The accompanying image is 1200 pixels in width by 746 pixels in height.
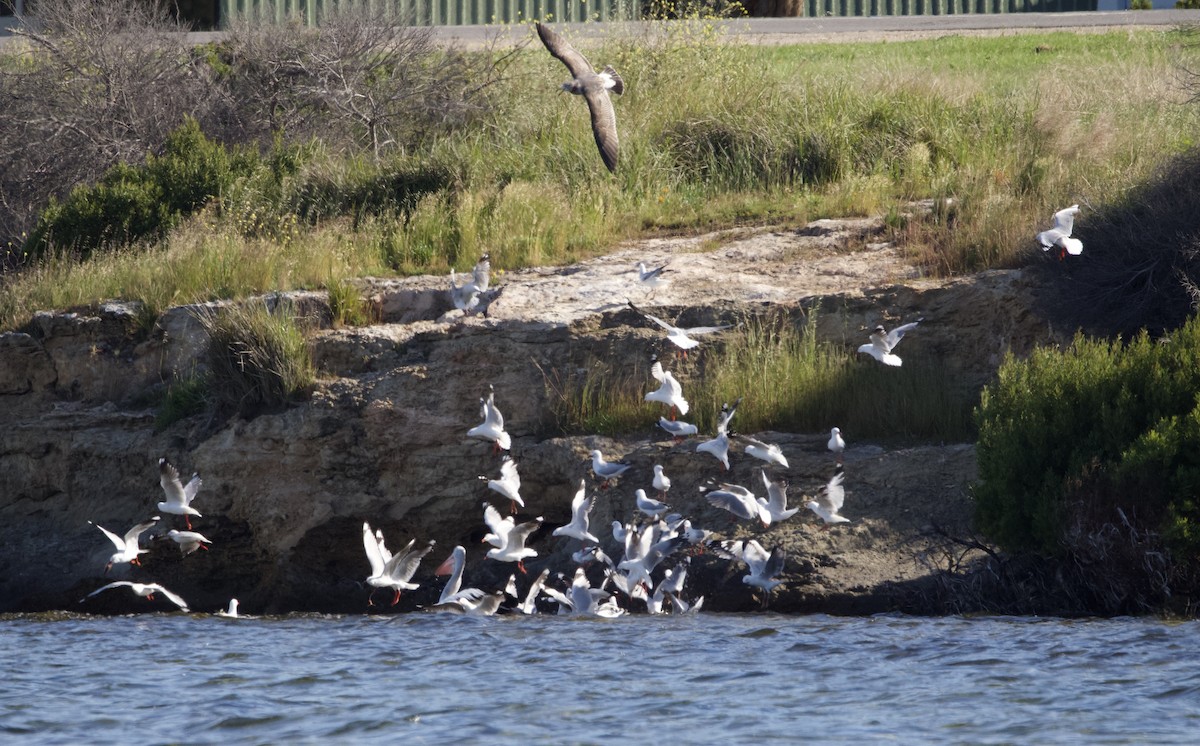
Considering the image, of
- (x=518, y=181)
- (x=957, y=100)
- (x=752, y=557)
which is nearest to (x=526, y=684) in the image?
(x=752, y=557)

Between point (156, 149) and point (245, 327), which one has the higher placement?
point (156, 149)

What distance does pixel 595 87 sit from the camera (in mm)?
14320

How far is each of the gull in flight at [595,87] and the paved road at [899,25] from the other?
987cm

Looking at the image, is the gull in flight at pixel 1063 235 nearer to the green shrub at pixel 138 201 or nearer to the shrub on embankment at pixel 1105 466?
the shrub on embankment at pixel 1105 466

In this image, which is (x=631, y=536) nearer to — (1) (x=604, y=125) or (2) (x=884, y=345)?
(2) (x=884, y=345)

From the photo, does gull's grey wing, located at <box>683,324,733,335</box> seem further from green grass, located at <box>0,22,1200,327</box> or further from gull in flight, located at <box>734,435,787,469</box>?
green grass, located at <box>0,22,1200,327</box>

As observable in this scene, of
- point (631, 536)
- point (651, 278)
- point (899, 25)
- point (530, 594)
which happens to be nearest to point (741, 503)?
point (631, 536)

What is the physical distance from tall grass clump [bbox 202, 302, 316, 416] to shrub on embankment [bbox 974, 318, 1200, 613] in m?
5.55

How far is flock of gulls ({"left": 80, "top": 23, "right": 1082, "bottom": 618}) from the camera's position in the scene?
9.67 meters

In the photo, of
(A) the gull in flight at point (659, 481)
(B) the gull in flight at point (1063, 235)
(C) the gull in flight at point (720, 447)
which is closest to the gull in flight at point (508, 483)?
(A) the gull in flight at point (659, 481)

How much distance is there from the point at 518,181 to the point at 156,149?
4781mm

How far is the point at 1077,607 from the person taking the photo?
905cm

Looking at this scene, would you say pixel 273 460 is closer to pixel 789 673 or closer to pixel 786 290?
pixel 786 290

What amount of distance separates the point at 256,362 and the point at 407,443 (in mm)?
1458
